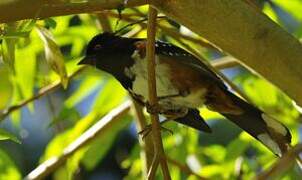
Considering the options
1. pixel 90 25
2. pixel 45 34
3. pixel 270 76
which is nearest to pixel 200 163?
pixel 90 25

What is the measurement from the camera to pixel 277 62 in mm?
1484

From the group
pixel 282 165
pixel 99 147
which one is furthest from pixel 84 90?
pixel 282 165

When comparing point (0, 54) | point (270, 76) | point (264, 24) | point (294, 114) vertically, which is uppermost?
point (264, 24)

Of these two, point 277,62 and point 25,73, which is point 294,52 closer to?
point 277,62

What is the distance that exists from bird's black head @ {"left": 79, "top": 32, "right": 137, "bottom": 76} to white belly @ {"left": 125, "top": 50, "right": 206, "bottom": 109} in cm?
6

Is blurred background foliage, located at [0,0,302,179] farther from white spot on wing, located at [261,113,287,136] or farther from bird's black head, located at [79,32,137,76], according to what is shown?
white spot on wing, located at [261,113,287,136]

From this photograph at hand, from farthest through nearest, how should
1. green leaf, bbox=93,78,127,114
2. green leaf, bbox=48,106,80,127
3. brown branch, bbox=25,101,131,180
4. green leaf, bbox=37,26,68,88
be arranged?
green leaf, bbox=93,78,127,114 → green leaf, bbox=48,106,80,127 → brown branch, bbox=25,101,131,180 → green leaf, bbox=37,26,68,88

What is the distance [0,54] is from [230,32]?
63 centimetres

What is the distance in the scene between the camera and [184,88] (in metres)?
2.13

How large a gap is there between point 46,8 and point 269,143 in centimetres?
89

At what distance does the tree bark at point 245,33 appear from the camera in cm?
146

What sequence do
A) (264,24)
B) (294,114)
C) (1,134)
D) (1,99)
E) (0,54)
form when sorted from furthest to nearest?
(294,114)
(1,99)
(0,54)
(1,134)
(264,24)

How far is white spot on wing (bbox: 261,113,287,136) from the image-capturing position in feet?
6.22

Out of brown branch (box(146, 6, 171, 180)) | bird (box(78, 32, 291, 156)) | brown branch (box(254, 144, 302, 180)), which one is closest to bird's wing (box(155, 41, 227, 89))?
bird (box(78, 32, 291, 156))
